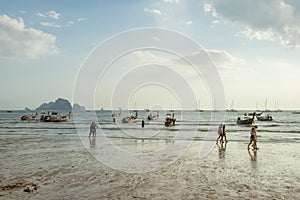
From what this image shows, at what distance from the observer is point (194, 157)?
16.7 m

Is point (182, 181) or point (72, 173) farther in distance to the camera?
point (72, 173)

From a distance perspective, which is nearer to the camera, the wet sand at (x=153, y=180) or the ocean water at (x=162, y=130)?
the wet sand at (x=153, y=180)

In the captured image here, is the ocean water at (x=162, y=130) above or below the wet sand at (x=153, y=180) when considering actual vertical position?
below

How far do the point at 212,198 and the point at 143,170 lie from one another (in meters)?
4.78

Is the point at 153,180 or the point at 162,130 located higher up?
the point at 153,180

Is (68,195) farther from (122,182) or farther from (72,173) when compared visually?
(72,173)

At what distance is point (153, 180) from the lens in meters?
10.6

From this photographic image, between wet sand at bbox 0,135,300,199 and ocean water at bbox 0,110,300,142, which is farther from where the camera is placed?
ocean water at bbox 0,110,300,142

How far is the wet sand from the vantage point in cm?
861

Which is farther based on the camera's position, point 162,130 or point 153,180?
point 162,130

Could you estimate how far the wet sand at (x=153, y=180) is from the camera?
8.61 metres

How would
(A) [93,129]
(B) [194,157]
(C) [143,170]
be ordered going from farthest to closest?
1. (A) [93,129]
2. (B) [194,157]
3. (C) [143,170]

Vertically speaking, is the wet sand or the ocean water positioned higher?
the wet sand

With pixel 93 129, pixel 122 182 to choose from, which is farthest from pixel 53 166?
pixel 93 129
